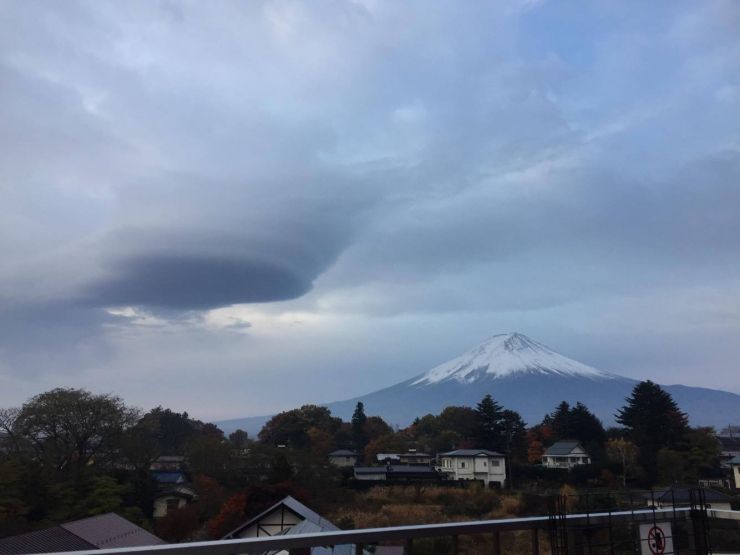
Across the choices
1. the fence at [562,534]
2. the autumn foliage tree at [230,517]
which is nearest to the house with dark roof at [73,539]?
the autumn foliage tree at [230,517]

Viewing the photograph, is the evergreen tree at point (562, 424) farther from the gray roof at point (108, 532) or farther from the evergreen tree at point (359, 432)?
the gray roof at point (108, 532)

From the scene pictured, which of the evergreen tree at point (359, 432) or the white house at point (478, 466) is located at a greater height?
the evergreen tree at point (359, 432)

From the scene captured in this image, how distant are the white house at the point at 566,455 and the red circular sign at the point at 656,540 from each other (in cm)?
3671

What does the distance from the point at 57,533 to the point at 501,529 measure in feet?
40.4

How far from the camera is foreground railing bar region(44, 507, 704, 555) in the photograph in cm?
163

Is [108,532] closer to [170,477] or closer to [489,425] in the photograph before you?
[170,477]

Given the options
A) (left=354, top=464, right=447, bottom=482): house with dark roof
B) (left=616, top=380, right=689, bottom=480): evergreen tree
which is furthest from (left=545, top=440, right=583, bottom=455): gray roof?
(left=354, top=464, right=447, bottom=482): house with dark roof

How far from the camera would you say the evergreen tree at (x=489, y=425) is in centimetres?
4181

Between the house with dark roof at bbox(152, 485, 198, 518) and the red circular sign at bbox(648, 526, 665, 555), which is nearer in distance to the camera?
the red circular sign at bbox(648, 526, 665, 555)

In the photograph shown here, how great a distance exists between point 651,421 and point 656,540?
37508mm

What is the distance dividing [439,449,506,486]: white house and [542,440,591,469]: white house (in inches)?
143

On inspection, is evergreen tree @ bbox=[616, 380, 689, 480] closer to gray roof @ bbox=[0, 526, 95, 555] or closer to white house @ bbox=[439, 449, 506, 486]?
white house @ bbox=[439, 449, 506, 486]

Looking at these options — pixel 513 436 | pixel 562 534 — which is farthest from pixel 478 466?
pixel 562 534

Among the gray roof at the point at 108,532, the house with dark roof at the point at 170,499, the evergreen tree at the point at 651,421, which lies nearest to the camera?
the gray roof at the point at 108,532
